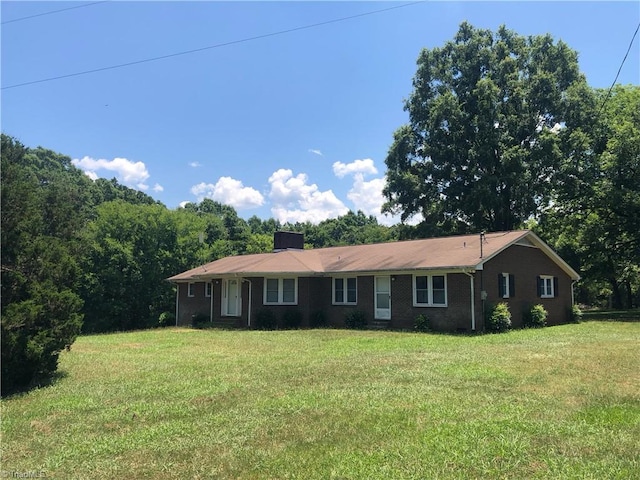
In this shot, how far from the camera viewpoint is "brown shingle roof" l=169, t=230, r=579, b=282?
61.7 ft

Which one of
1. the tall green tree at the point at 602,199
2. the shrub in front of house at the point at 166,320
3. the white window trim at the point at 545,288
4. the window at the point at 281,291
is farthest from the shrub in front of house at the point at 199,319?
the tall green tree at the point at 602,199

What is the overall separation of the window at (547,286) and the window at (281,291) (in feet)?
35.5

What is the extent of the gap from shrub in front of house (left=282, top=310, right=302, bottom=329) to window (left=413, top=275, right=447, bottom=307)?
5.57 metres

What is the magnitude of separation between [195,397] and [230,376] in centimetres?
164

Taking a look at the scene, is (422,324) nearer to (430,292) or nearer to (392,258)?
(430,292)

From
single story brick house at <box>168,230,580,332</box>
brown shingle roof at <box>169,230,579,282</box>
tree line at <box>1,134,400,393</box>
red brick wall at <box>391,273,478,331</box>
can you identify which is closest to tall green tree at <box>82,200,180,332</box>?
tree line at <box>1,134,400,393</box>

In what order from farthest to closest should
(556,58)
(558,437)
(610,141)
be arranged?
(556,58) < (610,141) < (558,437)

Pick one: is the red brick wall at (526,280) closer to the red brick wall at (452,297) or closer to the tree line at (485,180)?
the red brick wall at (452,297)

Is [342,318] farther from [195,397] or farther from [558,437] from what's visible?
[558,437]

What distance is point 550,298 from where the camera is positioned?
22.5m

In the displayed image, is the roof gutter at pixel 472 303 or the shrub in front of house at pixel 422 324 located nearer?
the roof gutter at pixel 472 303

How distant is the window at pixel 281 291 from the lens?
903 inches

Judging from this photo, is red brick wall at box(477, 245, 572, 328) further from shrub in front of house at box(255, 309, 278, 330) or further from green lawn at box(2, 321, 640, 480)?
shrub in front of house at box(255, 309, 278, 330)

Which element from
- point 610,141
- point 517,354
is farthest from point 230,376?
point 610,141
